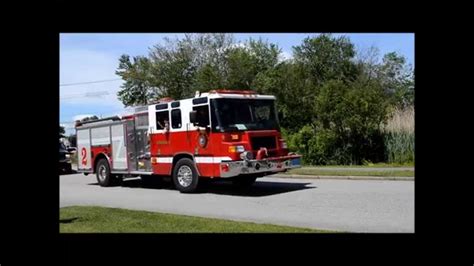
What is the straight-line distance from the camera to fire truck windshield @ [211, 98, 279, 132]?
42.6 feet

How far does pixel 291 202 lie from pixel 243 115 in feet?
9.30

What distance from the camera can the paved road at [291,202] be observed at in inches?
366

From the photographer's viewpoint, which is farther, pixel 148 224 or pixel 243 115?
pixel 243 115

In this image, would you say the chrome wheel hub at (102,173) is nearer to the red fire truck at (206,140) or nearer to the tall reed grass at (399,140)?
the red fire truck at (206,140)

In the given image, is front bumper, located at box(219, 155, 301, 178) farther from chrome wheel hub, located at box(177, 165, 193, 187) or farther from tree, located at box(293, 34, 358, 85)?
tree, located at box(293, 34, 358, 85)

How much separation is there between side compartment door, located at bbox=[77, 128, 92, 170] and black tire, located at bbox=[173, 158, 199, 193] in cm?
486

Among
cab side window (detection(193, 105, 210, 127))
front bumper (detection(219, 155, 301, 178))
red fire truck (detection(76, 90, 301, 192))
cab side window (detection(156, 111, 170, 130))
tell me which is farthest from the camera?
cab side window (detection(156, 111, 170, 130))

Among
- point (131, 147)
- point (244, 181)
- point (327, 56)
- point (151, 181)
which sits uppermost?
point (327, 56)

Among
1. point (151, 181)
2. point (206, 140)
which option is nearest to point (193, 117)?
point (206, 140)

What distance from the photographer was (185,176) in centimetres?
1392

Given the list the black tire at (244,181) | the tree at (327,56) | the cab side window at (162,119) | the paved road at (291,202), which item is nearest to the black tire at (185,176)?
the paved road at (291,202)

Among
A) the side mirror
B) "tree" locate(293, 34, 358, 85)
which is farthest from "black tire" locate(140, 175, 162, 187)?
"tree" locate(293, 34, 358, 85)

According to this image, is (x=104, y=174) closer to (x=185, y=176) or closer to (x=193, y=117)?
(x=185, y=176)

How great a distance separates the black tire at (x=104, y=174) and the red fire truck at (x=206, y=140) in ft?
3.22
